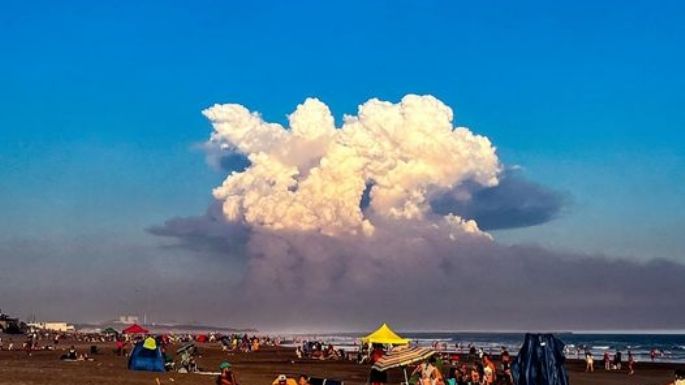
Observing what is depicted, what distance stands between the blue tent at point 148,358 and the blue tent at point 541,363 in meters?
21.3

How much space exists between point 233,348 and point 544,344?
6105 cm

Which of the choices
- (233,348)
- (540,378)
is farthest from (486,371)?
(233,348)

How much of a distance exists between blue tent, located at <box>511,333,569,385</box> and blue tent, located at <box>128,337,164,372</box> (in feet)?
70.0

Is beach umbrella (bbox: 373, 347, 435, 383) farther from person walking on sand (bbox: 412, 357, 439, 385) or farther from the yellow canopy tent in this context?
the yellow canopy tent

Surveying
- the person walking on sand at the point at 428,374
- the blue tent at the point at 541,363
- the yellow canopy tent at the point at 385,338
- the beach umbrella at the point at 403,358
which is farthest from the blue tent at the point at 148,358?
the blue tent at the point at 541,363

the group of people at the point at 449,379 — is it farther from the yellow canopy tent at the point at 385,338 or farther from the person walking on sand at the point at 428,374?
the yellow canopy tent at the point at 385,338

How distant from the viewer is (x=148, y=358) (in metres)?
36.2

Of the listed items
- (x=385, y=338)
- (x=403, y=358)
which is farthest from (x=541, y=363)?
(x=385, y=338)

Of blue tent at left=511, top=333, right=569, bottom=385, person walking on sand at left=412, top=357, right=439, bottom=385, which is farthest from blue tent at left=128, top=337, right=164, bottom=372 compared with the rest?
blue tent at left=511, top=333, right=569, bottom=385

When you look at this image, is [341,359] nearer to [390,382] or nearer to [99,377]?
[390,382]

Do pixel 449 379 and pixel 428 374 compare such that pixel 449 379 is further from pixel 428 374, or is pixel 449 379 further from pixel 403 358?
pixel 403 358

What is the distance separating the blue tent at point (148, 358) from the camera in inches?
1417

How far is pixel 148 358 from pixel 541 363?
73.4ft

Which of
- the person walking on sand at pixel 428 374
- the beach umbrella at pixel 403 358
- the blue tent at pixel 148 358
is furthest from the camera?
the blue tent at pixel 148 358
